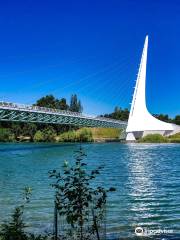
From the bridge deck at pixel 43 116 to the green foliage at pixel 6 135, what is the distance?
73.7ft

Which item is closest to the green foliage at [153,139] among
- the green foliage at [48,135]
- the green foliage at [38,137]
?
the green foliage at [48,135]

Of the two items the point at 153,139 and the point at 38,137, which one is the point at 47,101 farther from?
the point at 153,139

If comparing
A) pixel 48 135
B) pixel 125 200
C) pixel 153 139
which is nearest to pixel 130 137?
pixel 153 139

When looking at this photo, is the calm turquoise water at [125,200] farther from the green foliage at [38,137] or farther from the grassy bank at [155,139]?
the green foliage at [38,137]

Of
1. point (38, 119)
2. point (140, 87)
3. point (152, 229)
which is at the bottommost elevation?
point (152, 229)

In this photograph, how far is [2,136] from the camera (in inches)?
4188

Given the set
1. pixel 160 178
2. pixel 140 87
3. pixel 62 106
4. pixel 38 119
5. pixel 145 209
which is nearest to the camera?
pixel 145 209

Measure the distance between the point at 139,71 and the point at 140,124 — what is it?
9338 millimetres

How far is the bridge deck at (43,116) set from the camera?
59.3 metres

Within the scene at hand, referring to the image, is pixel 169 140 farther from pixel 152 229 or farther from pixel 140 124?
pixel 152 229

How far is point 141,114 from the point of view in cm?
9300

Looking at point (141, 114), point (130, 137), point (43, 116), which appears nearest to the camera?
point (43, 116)

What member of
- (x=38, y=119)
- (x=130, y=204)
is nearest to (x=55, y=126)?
(x=38, y=119)

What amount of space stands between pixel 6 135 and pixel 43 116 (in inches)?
1435
